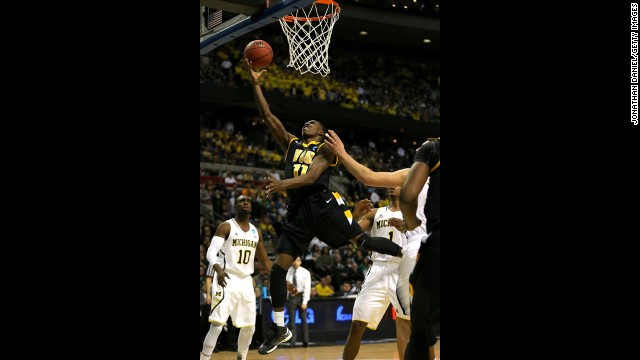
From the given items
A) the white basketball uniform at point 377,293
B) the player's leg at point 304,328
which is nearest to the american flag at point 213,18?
the white basketball uniform at point 377,293

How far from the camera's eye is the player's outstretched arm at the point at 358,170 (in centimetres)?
509

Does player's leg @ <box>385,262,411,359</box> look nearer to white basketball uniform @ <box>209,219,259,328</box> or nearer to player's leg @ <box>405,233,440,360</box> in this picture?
white basketball uniform @ <box>209,219,259,328</box>

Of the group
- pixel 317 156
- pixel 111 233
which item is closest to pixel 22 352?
pixel 111 233

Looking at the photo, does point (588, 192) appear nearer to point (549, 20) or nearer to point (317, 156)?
point (549, 20)

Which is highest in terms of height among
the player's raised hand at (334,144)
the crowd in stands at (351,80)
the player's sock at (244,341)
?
the crowd in stands at (351,80)

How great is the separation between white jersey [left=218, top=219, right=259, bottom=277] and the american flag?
2.85 meters

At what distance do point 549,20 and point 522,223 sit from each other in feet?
3.47

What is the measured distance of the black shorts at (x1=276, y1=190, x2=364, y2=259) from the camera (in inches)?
280

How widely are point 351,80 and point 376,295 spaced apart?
21.7 metres

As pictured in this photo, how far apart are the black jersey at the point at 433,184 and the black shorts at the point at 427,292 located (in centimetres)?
15

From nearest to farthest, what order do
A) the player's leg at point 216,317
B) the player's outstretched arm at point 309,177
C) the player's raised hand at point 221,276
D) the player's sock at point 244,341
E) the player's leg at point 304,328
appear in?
the player's outstretched arm at point 309,177, the player's raised hand at point 221,276, the player's leg at point 216,317, the player's sock at point 244,341, the player's leg at point 304,328

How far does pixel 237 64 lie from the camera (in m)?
25.7

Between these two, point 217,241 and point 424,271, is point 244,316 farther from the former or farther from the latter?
point 424,271

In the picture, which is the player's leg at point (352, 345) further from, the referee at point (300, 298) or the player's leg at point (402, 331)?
the referee at point (300, 298)
